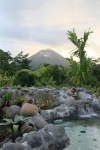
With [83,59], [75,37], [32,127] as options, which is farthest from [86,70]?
[32,127]

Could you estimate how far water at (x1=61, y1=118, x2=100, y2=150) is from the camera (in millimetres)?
6914

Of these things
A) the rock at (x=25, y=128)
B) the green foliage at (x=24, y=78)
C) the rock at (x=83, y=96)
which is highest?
the green foliage at (x=24, y=78)

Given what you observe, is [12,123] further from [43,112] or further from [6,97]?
[6,97]

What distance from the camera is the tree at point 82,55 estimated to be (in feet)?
56.5

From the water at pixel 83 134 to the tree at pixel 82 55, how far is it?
6.78m

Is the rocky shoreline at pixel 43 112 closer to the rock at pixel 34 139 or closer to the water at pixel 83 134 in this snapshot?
the rock at pixel 34 139

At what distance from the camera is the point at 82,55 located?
57.8 feet

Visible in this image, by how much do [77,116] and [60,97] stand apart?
1.37 metres

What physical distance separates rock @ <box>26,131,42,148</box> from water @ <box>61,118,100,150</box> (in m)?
0.71

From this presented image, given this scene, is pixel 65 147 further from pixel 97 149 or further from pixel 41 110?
pixel 41 110

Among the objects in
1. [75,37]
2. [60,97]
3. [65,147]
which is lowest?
[65,147]

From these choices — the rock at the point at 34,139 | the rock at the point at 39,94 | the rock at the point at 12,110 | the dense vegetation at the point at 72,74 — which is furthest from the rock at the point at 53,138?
the dense vegetation at the point at 72,74

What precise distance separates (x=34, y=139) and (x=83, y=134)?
80.7 inches

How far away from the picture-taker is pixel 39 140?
656cm
